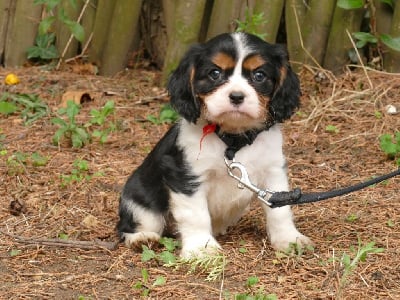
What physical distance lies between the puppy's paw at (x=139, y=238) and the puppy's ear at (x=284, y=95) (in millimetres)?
963

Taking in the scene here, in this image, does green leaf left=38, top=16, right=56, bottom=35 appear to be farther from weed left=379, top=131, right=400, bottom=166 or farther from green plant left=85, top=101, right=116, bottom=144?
weed left=379, top=131, right=400, bottom=166

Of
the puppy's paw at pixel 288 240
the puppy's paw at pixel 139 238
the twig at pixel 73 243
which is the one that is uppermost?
the puppy's paw at pixel 288 240

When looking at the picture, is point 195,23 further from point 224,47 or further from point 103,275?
point 103,275

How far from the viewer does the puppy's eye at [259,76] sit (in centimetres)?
454

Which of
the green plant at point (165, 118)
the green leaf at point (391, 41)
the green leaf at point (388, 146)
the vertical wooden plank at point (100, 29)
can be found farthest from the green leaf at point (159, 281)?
the vertical wooden plank at point (100, 29)

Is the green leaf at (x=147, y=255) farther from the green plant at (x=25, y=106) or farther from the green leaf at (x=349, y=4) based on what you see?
the green leaf at (x=349, y=4)

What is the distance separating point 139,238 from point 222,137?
74 centimetres

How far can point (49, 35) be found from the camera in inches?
334

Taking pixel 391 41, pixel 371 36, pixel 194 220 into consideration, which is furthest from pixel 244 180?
pixel 371 36

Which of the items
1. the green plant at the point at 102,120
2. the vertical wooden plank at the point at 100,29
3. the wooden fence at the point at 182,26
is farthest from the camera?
the vertical wooden plank at the point at 100,29

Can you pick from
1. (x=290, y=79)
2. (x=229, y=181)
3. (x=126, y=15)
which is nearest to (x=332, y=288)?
(x=229, y=181)

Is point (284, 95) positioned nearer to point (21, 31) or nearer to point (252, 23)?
point (252, 23)

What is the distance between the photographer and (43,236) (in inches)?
203

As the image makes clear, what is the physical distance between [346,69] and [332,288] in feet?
12.6
